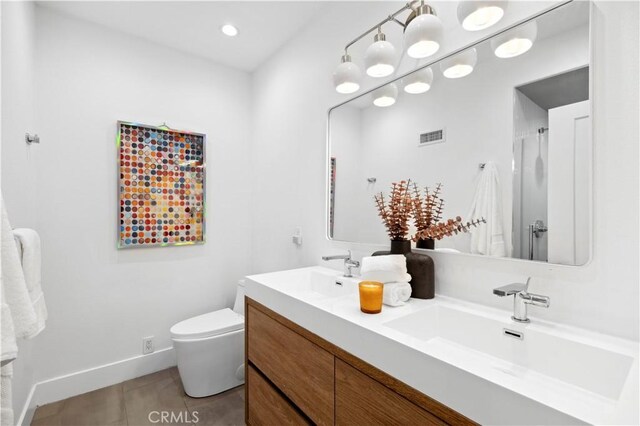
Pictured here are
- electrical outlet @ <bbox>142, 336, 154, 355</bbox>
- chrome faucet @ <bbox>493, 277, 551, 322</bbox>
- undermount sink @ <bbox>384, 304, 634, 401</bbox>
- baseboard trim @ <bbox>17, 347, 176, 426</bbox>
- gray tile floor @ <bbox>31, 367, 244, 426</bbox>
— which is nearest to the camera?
undermount sink @ <bbox>384, 304, 634, 401</bbox>

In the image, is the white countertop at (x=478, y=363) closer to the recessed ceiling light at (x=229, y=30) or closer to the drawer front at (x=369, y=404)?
the drawer front at (x=369, y=404)

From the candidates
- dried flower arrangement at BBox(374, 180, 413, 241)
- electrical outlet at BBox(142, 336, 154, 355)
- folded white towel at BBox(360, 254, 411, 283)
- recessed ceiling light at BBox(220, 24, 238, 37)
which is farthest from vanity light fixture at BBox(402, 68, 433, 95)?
electrical outlet at BBox(142, 336, 154, 355)

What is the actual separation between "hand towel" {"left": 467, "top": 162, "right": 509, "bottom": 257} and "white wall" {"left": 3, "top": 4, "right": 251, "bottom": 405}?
211cm

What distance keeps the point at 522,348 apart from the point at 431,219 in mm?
576

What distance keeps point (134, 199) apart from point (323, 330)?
6.31ft

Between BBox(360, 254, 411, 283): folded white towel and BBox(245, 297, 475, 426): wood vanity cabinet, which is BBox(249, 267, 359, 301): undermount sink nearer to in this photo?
BBox(245, 297, 475, 426): wood vanity cabinet

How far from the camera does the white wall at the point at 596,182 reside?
0.85 meters

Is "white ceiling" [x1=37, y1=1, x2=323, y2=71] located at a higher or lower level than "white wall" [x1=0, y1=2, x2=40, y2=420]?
higher

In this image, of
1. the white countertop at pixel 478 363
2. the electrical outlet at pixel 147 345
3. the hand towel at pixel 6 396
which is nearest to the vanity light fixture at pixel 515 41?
the white countertop at pixel 478 363

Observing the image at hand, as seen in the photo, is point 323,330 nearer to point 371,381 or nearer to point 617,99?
point 371,381

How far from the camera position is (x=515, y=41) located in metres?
1.10

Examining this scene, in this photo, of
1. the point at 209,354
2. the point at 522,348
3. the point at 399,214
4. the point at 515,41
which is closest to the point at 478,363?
the point at 522,348

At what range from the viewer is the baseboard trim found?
1.92m

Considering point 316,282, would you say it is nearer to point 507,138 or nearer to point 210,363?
point 210,363
